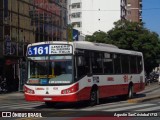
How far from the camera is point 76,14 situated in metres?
112

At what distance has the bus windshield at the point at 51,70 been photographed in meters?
18.7

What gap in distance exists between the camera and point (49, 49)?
1930 centimetres

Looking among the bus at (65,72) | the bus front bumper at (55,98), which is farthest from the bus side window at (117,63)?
the bus front bumper at (55,98)

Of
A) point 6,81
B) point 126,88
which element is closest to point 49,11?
point 6,81

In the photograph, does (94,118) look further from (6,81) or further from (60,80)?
(6,81)

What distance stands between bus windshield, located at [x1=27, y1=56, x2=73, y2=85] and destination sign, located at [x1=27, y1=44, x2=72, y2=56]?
219 mm

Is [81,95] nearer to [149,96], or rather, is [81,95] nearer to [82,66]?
[82,66]

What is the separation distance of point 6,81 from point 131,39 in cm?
2341

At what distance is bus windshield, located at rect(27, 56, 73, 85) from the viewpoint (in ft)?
61.3

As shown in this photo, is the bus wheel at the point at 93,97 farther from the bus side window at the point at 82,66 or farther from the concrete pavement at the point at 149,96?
the concrete pavement at the point at 149,96

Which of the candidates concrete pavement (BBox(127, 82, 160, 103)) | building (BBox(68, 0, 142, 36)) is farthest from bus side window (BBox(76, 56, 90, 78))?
building (BBox(68, 0, 142, 36))

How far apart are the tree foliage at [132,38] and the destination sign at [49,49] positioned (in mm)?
36108

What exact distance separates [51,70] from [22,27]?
86.2ft

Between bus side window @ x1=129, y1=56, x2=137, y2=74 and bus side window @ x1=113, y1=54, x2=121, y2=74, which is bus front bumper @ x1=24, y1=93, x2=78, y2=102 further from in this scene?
bus side window @ x1=129, y1=56, x2=137, y2=74
